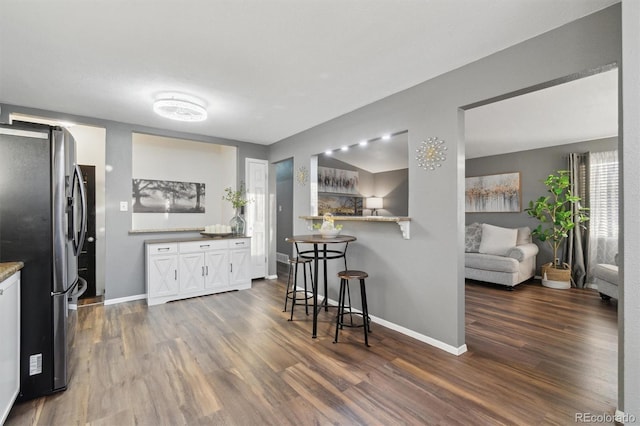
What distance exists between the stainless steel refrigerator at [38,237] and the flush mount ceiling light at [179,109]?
3.49ft

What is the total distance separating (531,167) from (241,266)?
5.46 m

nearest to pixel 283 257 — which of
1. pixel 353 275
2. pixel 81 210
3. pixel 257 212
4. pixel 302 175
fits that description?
pixel 257 212

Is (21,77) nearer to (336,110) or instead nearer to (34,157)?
(34,157)

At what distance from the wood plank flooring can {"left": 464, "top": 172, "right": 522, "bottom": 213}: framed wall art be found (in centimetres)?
265

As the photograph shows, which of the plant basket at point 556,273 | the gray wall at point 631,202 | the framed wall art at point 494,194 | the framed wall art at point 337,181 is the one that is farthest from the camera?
the framed wall art at point 337,181

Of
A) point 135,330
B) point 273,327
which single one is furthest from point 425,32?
point 135,330

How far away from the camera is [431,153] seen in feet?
8.71

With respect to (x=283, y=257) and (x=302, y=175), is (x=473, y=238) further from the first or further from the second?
(x=283, y=257)

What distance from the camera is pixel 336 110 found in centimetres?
346

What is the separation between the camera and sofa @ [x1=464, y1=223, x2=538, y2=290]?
4.45 m

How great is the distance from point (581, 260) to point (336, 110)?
182 inches

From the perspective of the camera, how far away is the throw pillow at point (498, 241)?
4.82 metres

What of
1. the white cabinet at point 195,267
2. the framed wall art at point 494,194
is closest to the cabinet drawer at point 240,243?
the white cabinet at point 195,267

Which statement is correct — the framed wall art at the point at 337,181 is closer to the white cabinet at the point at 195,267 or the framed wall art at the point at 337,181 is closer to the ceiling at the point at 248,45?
the white cabinet at the point at 195,267
